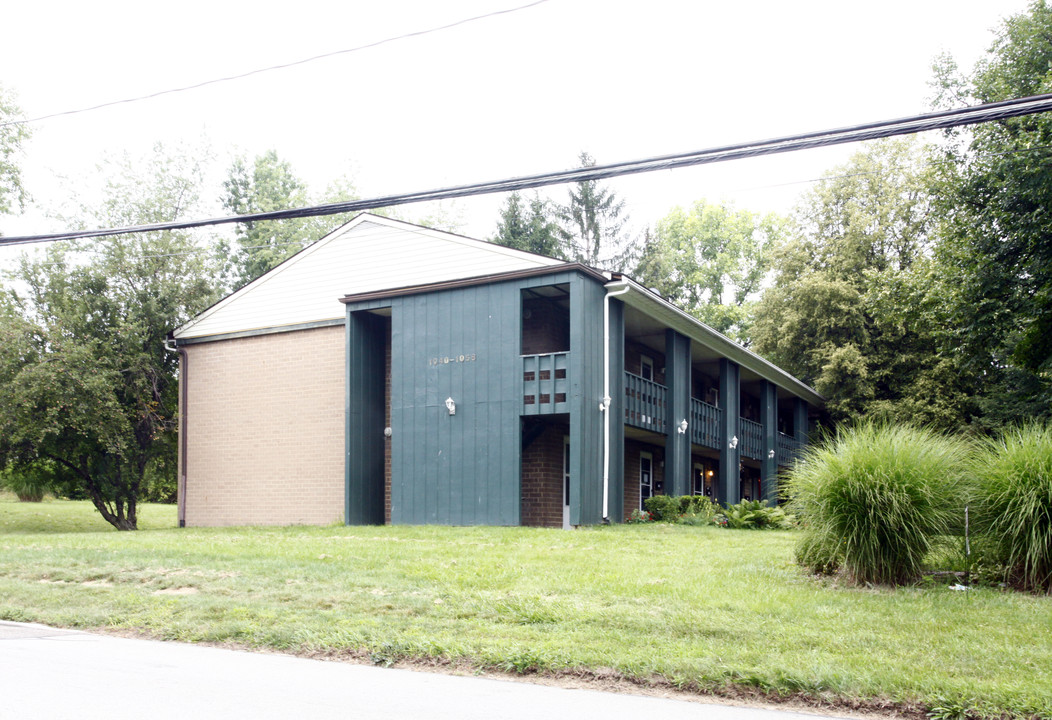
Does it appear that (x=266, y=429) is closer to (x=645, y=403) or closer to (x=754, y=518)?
(x=645, y=403)

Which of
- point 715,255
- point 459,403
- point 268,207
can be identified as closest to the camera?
point 459,403

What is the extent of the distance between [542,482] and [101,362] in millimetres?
11859

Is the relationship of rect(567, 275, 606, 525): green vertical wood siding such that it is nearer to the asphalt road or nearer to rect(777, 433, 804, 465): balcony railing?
A: the asphalt road

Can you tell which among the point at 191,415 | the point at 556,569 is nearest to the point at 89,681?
the point at 556,569

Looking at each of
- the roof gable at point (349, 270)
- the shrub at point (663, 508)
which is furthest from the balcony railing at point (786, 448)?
the roof gable at point (349, 270)

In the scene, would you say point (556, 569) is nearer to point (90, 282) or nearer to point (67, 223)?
point (90, 282)

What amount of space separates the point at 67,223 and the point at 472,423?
2235cm

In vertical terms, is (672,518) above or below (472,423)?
below

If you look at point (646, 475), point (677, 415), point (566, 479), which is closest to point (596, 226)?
point (646, 475)

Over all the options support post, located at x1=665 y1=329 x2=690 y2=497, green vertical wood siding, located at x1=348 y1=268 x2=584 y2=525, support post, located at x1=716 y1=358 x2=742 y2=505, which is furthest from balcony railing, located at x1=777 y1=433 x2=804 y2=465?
green vertical wood siding, located at x1=348 y1=268 x2=584 y2=525

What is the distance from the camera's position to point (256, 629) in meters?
7.98

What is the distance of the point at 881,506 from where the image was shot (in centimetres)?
939

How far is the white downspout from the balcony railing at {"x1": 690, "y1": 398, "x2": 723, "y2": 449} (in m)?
5.77

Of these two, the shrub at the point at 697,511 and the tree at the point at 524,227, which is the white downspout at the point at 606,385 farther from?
the tree at the point at 524,227
